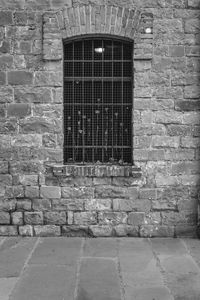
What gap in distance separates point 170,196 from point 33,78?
9.45 feet

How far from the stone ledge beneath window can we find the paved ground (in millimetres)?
1015

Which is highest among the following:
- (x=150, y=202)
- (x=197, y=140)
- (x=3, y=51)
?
(x=3, y=51)

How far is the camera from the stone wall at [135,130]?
625 centimetres

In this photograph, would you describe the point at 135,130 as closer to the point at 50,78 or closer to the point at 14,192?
the point at 50,78

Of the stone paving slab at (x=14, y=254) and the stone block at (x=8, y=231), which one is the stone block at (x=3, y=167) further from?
the stone paving slab at (x=14, y=254)

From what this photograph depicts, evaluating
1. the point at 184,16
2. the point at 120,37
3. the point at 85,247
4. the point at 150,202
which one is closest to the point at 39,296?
the point at 85,247

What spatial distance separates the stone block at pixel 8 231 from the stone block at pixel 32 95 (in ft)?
6.68

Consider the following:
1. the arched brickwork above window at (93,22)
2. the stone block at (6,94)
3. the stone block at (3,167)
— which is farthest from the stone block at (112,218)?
the arched brickwork above window at (93,22)

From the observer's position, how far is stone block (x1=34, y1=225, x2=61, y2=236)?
637 cm

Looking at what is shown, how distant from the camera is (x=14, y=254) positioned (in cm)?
546

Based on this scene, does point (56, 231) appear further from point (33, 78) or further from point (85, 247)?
point (33, 78)

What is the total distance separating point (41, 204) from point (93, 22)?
2.98 metres

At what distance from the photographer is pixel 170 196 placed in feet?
20.9

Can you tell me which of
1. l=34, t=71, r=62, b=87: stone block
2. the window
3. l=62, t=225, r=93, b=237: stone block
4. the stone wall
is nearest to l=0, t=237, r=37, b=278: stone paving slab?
the stone wall
